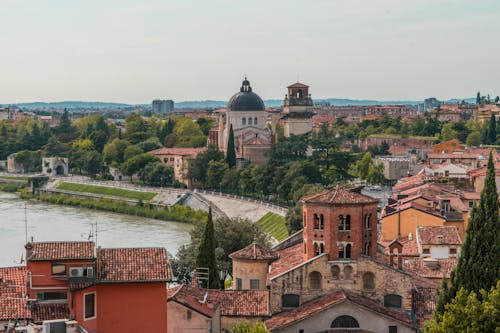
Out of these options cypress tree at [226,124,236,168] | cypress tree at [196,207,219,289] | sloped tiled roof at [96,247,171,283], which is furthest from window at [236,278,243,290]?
cypress tree at [226,124,236,168]

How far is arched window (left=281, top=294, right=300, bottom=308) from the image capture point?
21375mm

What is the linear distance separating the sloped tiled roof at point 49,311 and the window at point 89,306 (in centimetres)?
42

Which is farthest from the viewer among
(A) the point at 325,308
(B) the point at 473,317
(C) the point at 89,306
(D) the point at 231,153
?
(D) the point at 231,153

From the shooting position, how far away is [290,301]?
70.3 ft

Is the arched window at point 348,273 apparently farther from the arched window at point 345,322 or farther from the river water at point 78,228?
the river water at point 78,228

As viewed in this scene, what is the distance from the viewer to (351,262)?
2156 cm

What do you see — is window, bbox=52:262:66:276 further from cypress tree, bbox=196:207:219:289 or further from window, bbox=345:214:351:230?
cypress tree, bbox=196:207:219:289

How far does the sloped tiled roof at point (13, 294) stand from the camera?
1731 cm

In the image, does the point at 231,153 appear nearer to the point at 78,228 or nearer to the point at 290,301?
the point at 78,228

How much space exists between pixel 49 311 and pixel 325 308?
229 inches

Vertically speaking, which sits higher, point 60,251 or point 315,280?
point 60,251

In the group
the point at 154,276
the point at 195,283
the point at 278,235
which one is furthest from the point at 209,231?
the point at 278,235

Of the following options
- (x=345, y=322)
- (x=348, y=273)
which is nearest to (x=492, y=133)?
(x=348, y=273)

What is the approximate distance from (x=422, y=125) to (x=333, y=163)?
29.6 m
